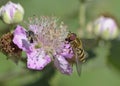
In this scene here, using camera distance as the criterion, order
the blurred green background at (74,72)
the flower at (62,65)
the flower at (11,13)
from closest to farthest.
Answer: the flower at (62,65) < the flower at (11,13) < the blurred green background at (74,72)

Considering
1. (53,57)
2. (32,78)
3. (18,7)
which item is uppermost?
(18,7)

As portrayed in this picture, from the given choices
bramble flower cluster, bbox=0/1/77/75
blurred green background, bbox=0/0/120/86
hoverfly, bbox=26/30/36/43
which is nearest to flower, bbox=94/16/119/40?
blurred green background, bbox=0/0/120/86

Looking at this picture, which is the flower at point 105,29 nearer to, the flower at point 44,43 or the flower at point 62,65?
the flower at point 44,43

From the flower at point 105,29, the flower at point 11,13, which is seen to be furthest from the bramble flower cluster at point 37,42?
the flower at point 105,29

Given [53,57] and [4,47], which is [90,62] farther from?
[4,47]

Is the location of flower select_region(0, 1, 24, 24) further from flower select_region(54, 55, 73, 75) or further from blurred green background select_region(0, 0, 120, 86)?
flower select_region(54, 55, 73, 75)

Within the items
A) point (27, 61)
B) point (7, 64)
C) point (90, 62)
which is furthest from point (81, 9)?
point (27, 61)

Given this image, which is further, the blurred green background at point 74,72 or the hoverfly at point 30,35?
the blurred green background at point 74,72
